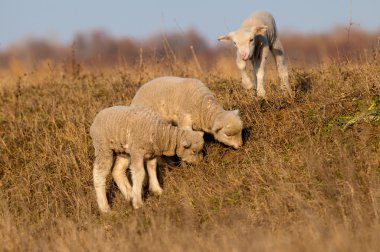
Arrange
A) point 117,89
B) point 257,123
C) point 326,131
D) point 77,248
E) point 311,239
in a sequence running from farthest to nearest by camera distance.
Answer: point 117,89 < point 257,123 < point 326,131 < point 77,248 < point 311,239

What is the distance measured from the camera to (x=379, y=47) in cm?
1273

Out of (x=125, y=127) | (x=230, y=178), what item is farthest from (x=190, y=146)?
(x=125, y=127)

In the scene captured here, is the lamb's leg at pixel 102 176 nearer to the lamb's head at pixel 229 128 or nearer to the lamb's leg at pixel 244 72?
the lamb's head at pixel 229 128

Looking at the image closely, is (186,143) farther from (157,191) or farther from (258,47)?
(258,47)

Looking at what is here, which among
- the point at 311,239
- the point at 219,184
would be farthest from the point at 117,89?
the point at 311,239

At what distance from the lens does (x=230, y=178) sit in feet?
30.8

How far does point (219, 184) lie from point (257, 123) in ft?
4.94

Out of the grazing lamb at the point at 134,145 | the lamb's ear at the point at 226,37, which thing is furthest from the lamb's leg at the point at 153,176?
the lamb's ear at the point at 226,37

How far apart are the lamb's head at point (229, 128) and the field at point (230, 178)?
0.63ft

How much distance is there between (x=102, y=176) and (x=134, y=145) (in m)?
0.65

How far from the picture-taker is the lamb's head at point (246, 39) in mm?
11188

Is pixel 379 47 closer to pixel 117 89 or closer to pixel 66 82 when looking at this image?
pixel 117 89

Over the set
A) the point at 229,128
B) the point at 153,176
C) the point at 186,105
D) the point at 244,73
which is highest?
the point at 244,73

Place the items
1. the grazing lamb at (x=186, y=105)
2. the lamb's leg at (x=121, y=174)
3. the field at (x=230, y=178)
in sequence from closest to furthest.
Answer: the field at (x=230, y=178), the lamb's leg at (x=121, y=174), the grazing lamb at (x=186, y=105)
